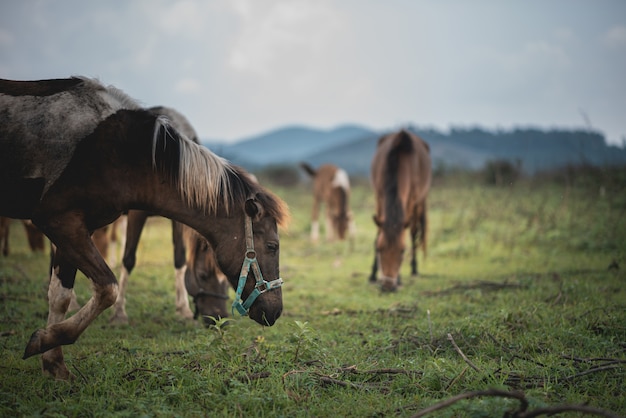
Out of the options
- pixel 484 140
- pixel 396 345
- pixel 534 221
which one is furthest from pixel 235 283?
pixel 484 140

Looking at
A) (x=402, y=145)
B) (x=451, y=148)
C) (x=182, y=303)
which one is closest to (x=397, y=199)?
(x=402, y=145)

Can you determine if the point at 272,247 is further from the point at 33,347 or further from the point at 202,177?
the point at 33,347

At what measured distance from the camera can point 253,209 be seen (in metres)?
3.64

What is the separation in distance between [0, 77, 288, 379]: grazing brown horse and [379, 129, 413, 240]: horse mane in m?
3.47

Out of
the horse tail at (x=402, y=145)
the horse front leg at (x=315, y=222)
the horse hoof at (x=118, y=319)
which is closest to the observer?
the horse hoof at (x=118, y=319)

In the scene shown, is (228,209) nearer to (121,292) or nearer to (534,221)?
(121,292)

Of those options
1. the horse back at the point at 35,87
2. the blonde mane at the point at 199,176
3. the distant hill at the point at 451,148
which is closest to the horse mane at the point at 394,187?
the distant hill at the point at 451,148

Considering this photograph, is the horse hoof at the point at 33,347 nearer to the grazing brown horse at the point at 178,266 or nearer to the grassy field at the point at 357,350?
the grassy field at the point at 357,350

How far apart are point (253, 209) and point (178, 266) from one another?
2.60 m

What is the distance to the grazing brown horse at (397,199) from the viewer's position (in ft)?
22.6

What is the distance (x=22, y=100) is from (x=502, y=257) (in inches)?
335

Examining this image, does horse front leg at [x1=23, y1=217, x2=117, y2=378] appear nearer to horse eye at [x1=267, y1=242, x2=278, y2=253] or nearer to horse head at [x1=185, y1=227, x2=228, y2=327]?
horse eye at [x1=267, y1=242, x2=278, y2=253]

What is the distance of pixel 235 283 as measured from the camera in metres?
3.80

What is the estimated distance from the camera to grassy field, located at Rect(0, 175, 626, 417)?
276 cm
